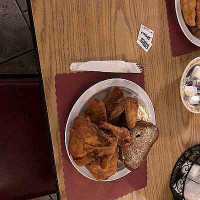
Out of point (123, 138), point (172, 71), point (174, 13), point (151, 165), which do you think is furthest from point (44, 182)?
point (174, 13)

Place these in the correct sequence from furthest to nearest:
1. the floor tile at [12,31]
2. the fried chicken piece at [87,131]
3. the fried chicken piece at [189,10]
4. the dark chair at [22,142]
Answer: the floor tile at [12,31]
the dark chair at [22,142]
the fried chicken piece at [189,10]
the fried chicken piece at [87,131]

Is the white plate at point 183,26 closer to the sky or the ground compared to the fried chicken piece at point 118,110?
closer to the sky

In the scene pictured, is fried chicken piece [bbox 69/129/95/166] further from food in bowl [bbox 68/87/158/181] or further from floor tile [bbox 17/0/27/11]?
floor tile [bbox 17/0/27/11]

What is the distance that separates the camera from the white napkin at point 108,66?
1.11 meters

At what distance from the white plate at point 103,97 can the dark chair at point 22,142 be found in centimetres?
33

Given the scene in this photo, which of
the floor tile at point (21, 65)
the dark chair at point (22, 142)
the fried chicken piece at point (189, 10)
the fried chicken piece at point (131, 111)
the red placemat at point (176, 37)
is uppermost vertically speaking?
the fried chicken piece at point (189, 10)

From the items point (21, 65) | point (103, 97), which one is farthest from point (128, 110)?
point (21, 65)

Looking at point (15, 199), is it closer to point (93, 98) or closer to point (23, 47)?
point (93, 98)

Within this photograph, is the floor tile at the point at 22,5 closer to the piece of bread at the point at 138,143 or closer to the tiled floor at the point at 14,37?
the tiled floor at the point at 14,37

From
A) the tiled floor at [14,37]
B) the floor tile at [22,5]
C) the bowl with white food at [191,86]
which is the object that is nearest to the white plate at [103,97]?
the bowl with white food at [191,86]

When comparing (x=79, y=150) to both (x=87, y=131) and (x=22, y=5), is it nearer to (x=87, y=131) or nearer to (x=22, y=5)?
(x=87, y=131)

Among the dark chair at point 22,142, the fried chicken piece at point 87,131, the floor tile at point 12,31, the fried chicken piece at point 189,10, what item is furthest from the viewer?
the floor tile at point 12,31

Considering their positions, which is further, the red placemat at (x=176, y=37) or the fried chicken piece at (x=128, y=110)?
the red placemat at (x=176, y=37)

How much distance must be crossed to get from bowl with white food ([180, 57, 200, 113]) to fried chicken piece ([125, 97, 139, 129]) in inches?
10.0
